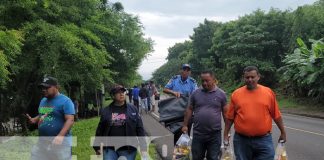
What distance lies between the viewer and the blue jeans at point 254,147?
634cm

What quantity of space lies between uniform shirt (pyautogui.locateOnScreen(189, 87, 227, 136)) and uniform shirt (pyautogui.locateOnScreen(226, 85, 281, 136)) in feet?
2.59

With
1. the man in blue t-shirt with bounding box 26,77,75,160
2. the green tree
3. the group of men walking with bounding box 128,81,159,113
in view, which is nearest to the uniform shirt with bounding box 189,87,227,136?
the man in blue t-shirt with bounding box 26,77,75,160

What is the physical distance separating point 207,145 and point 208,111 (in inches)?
21.2

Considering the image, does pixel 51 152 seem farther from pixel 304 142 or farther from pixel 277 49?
pixel 277 49

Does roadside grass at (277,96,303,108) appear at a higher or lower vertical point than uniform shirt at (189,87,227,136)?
lower

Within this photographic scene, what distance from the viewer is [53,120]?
6332 millimetres

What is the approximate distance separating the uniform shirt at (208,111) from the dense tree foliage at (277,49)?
17.4 meters

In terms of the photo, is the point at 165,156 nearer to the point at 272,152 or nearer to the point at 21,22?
the point at 272,152

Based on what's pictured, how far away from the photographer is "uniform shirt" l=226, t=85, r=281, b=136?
247 inches

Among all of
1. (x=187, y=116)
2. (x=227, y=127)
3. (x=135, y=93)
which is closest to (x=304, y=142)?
(x=187, y=116)

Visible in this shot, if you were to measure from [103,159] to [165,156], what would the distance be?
393 cm

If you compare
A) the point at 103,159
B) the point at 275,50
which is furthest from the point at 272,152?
the point at 275,50

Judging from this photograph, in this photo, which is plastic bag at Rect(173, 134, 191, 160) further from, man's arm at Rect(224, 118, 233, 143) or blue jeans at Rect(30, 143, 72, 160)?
blue jeans at Rect(30, 143, 72, 160)

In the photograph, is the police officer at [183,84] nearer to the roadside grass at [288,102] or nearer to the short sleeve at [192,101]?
the short sleeve at [192,101]
